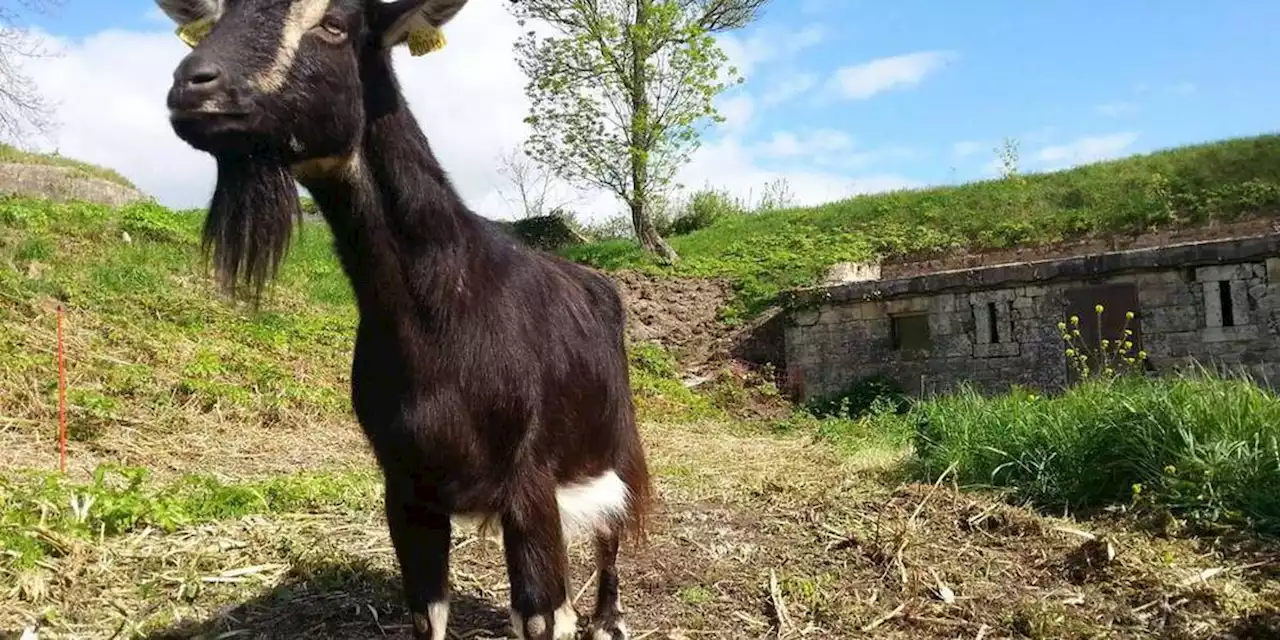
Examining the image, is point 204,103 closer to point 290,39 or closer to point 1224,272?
point 290,39

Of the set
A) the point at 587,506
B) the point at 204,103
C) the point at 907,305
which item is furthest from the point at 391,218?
the point at 907,305

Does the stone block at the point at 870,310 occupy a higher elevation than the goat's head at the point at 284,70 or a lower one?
lower

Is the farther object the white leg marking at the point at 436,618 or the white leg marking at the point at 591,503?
the white leg marking at the point at 591,503

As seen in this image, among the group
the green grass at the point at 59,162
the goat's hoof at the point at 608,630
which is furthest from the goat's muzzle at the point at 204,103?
the green grass at the point at 59,162

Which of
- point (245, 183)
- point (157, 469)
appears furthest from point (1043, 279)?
point (245, 183)

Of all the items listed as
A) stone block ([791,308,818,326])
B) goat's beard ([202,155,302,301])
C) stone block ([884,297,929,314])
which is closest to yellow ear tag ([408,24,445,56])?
goat's beard ([202,155,302,301])

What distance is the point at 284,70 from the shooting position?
7.93ft

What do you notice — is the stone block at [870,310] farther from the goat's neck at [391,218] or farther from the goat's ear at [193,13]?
the goat's ear at [193,13]

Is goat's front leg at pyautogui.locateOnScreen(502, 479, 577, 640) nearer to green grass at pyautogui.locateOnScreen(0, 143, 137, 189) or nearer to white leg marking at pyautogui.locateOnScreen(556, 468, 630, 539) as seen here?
white leg marking at pyautogui.locateOnScreen(556, 468, 630, 539)

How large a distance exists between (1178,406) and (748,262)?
1369cm

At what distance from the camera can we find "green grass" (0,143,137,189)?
21237 millimetres

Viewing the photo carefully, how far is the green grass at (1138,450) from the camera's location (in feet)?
17.6

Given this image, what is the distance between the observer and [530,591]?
3096 millimetres

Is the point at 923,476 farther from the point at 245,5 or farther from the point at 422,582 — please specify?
the point at 245,5
